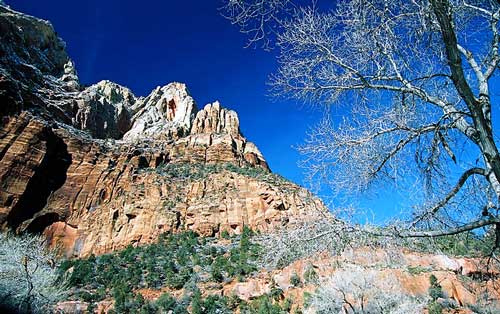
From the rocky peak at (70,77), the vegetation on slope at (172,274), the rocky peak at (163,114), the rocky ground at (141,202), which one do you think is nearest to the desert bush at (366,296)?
the rocky ground at (141,202)

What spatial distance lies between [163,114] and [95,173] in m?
31.6

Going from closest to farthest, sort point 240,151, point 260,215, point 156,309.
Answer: point 156,309
point 260,215
point 240,151

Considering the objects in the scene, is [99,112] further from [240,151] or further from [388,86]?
[388,86]

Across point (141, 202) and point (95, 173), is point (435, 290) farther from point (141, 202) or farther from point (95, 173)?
point (95, 173)

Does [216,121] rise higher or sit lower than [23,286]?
higher

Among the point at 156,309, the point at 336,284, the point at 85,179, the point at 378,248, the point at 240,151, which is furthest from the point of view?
the point at 240,151

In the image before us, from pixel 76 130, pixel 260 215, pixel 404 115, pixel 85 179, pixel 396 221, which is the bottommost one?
pixel 396 221

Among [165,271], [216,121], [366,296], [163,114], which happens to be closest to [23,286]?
[366,296]

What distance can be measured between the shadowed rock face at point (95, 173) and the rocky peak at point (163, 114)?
1.52 metres

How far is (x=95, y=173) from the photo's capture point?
200 ft

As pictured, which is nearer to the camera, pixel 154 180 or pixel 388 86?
pixel 388 86

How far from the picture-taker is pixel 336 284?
21.0 m

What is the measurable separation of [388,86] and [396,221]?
1.30m

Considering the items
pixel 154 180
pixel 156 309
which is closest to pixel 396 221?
pixel 156 309
